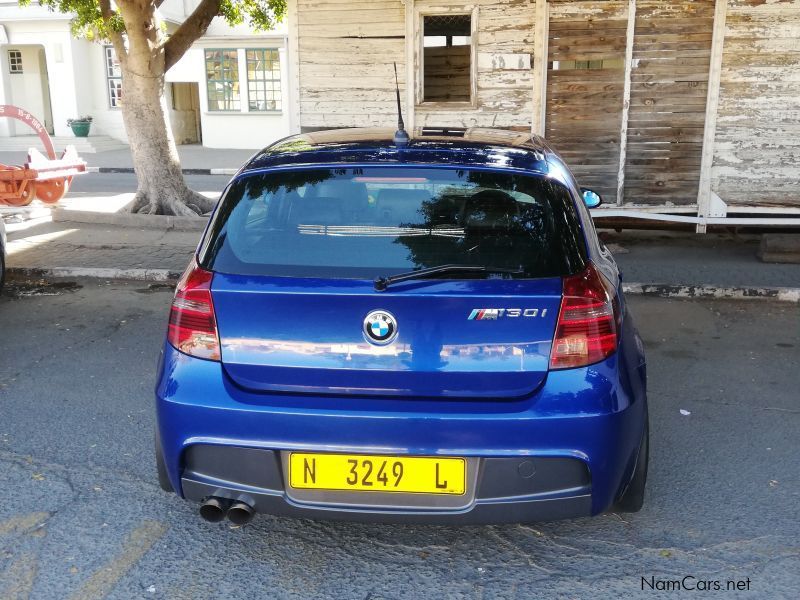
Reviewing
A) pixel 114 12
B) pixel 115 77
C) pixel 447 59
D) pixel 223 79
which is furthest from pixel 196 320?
pixel 115 77

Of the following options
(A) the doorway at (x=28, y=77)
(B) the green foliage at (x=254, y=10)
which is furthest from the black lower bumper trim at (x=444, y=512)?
(A) the doorway at (x=28, y=77)

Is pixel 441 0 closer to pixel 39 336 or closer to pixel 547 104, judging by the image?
pixel 547 104

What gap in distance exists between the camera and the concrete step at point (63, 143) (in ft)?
84.8

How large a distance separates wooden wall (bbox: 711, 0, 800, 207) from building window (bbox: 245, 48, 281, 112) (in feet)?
59.8

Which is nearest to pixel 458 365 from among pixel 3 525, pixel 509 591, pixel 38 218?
pixel 509 591

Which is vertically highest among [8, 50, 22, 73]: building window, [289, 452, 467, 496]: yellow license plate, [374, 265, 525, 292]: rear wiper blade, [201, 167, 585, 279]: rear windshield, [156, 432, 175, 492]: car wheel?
[8, 50, 22, 73]: building window

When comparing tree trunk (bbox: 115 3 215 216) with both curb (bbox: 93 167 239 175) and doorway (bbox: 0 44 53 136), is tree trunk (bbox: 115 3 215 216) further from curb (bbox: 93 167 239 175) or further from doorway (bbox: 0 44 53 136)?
doorway (bbox: 0 44 53 136)

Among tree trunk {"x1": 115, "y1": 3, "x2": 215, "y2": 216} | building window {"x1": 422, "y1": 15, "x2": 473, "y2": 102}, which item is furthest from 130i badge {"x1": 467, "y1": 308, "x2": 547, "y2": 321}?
tree trunk {"x1": 115, "y1": 3, "x2": 215, "y2": 216}

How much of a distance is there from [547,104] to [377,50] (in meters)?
2.31

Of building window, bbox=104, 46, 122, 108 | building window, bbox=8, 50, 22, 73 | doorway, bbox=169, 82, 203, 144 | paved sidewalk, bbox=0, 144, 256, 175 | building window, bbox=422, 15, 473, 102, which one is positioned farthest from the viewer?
doorway, bbox=169, 82, 203, 144

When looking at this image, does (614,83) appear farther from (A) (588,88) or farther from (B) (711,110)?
(B) (711,110)

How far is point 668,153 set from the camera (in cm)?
1012

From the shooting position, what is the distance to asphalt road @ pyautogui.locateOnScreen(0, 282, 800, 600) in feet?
10.2

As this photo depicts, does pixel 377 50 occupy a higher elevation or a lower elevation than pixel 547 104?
higher
